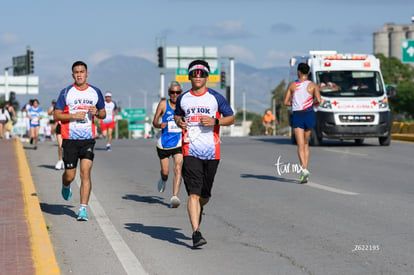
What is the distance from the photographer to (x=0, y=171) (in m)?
17.0

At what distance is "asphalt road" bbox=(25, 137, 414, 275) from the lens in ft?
24.8

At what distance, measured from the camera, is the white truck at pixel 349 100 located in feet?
83.1

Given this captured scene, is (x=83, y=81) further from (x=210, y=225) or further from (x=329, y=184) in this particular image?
(x=329, y=184)

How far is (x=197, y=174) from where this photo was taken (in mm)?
8383

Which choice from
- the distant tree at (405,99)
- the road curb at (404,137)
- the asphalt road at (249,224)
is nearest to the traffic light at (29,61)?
the road curb at (404,137)

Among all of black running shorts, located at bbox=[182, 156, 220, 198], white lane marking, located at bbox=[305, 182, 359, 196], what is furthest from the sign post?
black running shorts, located at bbox=[182, 156, 220, 198]

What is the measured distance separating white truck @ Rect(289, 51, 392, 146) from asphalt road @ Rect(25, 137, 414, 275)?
23.9 feet

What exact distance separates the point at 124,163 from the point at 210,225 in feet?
36.6

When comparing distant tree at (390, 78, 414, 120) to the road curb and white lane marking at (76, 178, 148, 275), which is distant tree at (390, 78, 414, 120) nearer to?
the road curb

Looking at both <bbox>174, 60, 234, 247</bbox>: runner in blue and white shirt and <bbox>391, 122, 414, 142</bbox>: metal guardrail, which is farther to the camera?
<bbox>391, 122, 414, 142</bbox>: metal guardrail

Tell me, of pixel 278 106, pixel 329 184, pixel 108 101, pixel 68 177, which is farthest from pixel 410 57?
pixel 278 106

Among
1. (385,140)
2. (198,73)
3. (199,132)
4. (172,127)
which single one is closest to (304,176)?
(172,127)

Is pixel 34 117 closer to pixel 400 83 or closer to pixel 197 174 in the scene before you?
pixel 197 174

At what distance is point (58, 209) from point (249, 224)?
9.75ft
